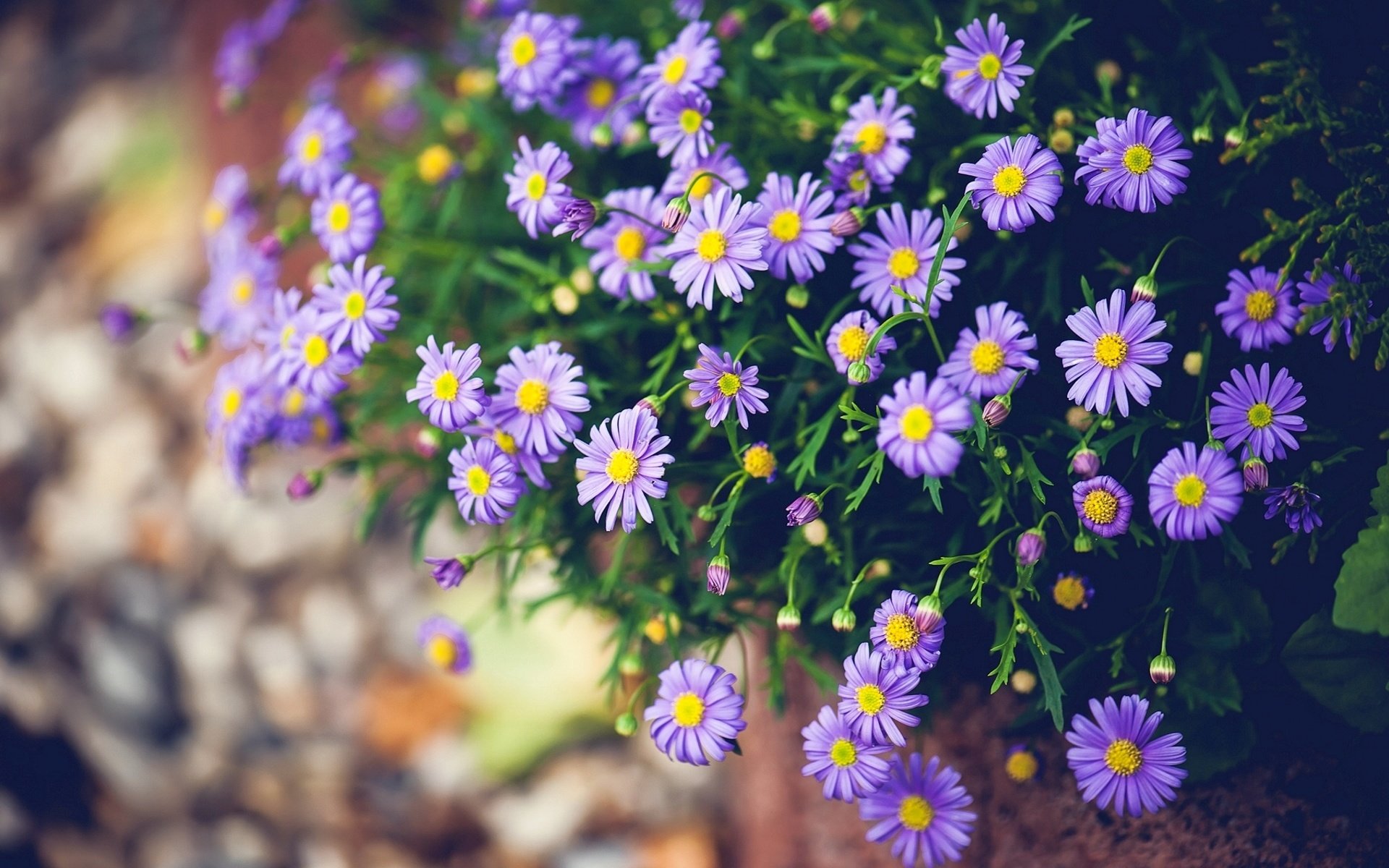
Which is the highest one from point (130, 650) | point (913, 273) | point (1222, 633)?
point (130, 650)

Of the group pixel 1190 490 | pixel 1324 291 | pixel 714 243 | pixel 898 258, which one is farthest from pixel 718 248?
pixel 1324 291

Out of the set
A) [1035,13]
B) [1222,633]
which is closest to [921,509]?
[1222,633]

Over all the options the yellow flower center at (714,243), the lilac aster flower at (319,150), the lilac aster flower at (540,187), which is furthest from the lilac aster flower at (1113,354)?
the lilac aster flower at (319,150)

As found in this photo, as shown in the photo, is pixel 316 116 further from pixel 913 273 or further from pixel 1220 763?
pixel 1220 763

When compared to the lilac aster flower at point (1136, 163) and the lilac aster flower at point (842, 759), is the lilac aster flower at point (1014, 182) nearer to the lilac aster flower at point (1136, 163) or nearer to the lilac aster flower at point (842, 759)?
the lilac aster flower at point (1136, 163)

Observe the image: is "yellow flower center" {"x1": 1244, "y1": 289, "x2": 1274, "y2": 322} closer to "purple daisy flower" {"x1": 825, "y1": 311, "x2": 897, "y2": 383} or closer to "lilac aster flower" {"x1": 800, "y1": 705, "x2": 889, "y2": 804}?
"purple daisy flower" {"x1": 825, "y1": 311, "x2": 897, "y2": 383}

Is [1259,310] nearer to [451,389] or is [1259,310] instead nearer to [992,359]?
[992,359]
